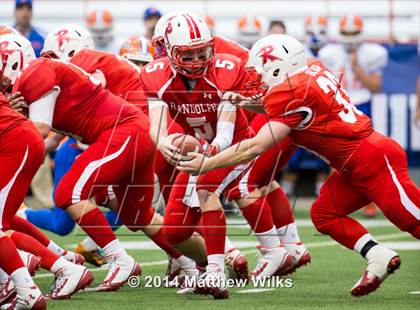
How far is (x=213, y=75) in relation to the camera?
21.1 ft

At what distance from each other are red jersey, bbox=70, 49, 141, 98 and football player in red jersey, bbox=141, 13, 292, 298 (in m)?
1.00

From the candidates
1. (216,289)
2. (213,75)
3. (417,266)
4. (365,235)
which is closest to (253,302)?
(216,289)

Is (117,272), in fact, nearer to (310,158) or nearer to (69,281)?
(69,281)

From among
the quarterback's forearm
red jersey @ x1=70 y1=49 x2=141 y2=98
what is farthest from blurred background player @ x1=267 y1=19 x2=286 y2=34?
the quarterback's forearm

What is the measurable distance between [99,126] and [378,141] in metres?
1.69

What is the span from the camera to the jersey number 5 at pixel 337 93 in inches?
238

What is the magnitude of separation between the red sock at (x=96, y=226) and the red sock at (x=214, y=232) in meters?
0.62

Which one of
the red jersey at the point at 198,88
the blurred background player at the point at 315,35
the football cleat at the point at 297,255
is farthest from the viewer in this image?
the blurred background player at the point at 315,35

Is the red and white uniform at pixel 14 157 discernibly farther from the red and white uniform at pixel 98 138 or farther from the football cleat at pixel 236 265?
the football cleat at pixel 236 265

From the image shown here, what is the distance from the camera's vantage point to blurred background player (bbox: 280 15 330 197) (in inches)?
470

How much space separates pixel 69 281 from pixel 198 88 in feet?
→ 4.36

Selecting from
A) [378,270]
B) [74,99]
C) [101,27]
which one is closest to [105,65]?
[74,99]

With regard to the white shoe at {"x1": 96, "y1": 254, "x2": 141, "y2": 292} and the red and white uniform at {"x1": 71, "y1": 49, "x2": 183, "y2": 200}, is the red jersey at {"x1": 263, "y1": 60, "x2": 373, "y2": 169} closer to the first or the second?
the white shoe at {"x1": 96, "y1": 254, "x2": 141, "y2": 292}

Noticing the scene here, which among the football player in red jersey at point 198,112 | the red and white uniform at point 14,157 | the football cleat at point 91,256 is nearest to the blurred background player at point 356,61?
the football cleat at point 91,256
